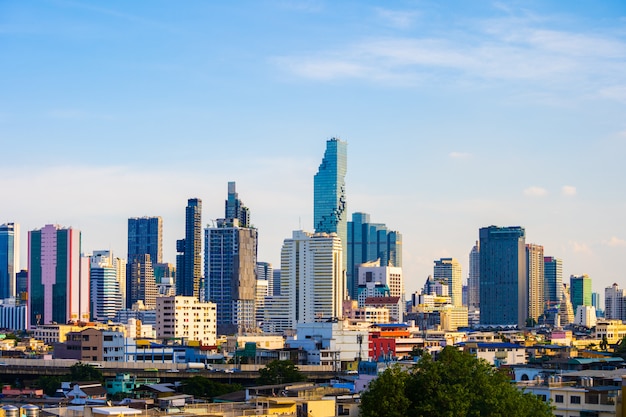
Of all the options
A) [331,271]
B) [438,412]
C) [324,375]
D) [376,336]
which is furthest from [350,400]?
[331,271]

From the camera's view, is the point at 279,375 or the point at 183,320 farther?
the point at 183,320

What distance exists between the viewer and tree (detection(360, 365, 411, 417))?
1442 inches

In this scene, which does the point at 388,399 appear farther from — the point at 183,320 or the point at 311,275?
the point at 311,275

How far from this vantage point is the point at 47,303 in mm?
189750

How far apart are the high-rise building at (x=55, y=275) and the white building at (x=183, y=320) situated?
4871cm

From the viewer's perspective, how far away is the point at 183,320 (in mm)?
141125

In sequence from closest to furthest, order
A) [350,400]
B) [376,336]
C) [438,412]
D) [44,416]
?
1. [438,412]
2. [44,416]
3. [350,400]
4. [376,336]

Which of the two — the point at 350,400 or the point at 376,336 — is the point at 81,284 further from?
the point at 350,400

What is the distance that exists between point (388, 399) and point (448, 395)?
1.73 meters

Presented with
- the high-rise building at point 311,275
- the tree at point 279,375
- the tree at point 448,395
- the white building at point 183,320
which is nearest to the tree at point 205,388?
the tree at point 279,375

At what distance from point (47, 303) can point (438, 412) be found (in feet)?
523

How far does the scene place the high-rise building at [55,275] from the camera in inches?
7441

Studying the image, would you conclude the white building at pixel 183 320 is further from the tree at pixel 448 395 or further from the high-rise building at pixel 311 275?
the tree at pixel 448 395

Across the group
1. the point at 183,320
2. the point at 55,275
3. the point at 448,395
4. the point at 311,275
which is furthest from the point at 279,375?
the point at 55,275
